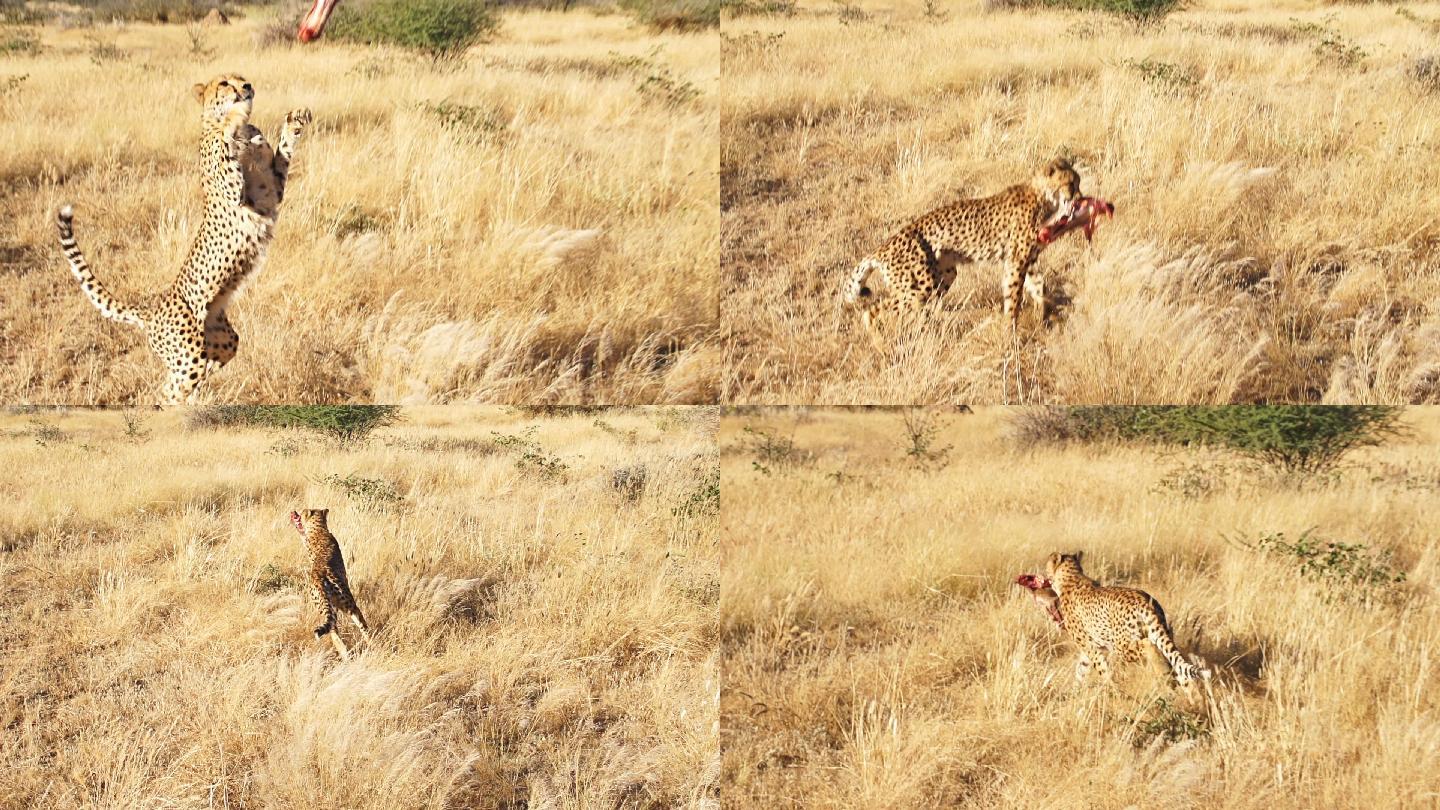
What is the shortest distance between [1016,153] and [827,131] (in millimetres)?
1112

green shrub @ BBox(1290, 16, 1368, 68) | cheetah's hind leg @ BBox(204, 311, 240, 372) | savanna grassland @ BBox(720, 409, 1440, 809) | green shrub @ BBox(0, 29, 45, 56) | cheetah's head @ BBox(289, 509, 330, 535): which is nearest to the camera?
savanna grassland @ BBox(720, 409, 1440, 809)

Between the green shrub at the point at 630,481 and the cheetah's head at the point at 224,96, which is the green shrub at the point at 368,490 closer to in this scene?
the green shrub at the point at 630,481

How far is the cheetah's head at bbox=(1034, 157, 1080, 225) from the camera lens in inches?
177

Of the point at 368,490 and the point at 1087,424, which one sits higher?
the point at 1087,424

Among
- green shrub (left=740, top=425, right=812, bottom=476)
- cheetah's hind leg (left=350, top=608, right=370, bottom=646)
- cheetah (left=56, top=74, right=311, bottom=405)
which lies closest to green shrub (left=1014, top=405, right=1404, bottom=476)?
green shrub (left=740, top=425, right=812, bottom=476)

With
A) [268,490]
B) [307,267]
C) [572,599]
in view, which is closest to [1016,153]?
[572,599]

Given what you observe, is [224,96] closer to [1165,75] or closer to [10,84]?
[10,84]

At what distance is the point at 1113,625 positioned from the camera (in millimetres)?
4223

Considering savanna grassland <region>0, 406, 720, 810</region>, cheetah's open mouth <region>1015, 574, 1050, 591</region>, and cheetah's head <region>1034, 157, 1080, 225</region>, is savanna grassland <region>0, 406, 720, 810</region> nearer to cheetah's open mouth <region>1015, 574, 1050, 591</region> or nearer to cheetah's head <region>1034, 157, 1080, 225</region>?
cheetah's open mouth <region>1015, 574, 1050, 591</region>

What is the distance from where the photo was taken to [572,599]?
15.4 ft

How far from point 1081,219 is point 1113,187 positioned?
2.27 feet

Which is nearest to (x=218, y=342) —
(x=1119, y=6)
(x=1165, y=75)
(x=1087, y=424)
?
(x=1087, y=424)

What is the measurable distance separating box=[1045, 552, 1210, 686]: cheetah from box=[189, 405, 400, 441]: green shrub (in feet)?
10.1

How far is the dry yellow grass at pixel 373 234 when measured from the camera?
4.44 metres
